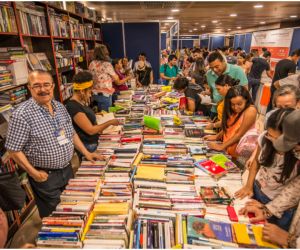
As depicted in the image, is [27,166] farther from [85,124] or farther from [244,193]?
[244,193]

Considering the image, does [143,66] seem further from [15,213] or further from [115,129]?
[15,213]

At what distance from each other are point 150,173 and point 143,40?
219 inches

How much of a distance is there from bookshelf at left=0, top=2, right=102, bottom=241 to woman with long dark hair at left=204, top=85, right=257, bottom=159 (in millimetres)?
2361

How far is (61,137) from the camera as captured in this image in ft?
6.11

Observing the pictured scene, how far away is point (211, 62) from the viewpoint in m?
3.12

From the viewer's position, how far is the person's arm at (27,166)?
1.69m

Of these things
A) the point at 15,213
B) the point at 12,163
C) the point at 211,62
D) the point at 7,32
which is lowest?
the point at 15,213

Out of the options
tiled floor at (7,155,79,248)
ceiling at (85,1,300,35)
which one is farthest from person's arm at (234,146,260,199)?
ceiling at (85,1,300,35)

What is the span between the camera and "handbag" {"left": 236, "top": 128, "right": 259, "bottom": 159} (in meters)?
2.02

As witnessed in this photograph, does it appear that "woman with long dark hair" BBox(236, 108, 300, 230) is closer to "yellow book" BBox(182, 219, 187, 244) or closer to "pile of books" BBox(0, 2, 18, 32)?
"yellow book" BBox(182, 219, 187, 244)

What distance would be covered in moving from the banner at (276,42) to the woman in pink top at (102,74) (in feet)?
25.8

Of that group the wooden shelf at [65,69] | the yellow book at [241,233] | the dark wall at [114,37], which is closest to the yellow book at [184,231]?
the yellow book at [241,233]

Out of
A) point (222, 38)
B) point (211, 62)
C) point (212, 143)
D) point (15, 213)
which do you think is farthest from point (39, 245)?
point (222, 38)

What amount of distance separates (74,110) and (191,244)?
61.7 inches
